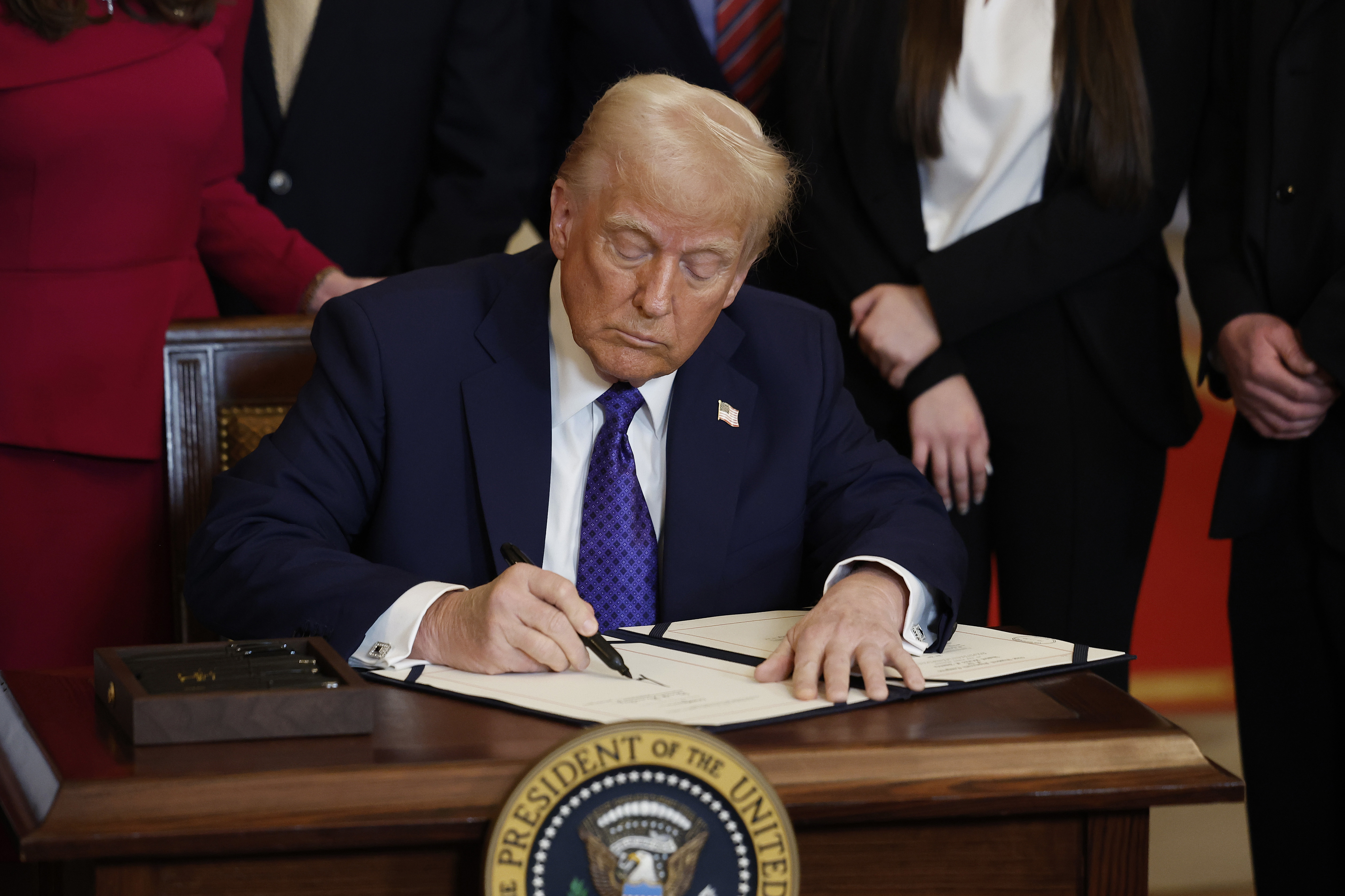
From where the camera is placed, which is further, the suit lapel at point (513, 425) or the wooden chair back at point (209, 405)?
the wooden chair back at point (209, 405)

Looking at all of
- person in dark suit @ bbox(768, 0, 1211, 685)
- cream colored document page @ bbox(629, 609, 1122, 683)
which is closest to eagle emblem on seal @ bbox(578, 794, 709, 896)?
cream colored document page @ bbox(629, 609, 1122, 683)

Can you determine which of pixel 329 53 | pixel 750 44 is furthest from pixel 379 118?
pixel 750 44

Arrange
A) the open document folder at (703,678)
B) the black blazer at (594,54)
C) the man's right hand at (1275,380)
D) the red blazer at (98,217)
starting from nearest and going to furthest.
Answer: the open document folder at (703,678) < the red blazer at (98,217) < the man's right hand at (1275,380) < the black blazer at (594,54)

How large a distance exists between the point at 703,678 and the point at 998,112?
4.20 ft

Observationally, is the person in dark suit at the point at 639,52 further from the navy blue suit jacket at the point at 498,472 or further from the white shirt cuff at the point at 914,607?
the white shirt cuff at the point at 914,607

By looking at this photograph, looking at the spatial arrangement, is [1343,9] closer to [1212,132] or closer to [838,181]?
[1212,132]

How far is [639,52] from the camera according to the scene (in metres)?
2.39

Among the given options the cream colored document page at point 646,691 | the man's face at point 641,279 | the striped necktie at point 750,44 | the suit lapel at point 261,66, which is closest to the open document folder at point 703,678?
the cream colored document page at point 646,691

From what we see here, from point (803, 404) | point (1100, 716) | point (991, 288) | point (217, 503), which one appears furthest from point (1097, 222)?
point (217, 503)

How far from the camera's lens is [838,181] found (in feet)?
7.89

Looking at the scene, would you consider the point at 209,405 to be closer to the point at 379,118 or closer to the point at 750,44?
the point at 379,118

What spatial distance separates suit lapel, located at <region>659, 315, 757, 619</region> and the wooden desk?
1.74ft

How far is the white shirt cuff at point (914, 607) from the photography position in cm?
150

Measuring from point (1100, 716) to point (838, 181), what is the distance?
1.37 metres
